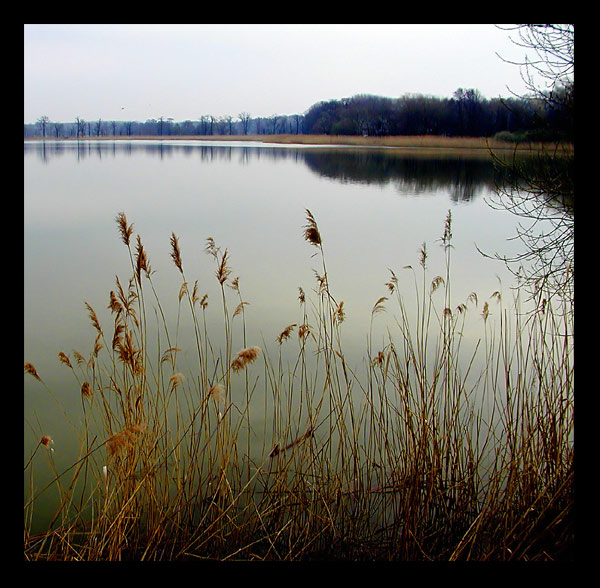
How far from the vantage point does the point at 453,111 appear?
4.62m

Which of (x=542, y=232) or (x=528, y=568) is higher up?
(x=542, y=232)

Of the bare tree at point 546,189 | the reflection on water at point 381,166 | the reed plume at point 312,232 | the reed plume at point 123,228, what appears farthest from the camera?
the reflection on water at point 381,166

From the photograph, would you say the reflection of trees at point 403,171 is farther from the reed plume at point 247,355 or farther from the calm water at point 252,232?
the reed plume at point 247,355

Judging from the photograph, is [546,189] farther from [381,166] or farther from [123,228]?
[381,166]

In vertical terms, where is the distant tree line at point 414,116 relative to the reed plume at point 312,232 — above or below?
above

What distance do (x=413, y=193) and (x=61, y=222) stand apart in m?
3.72

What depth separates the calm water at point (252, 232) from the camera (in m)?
3.97

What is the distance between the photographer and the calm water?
156 inches

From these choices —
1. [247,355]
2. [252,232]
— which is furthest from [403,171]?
[247,355]

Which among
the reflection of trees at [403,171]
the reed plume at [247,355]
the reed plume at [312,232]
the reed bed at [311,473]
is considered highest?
the reflection of trees at [403,171]

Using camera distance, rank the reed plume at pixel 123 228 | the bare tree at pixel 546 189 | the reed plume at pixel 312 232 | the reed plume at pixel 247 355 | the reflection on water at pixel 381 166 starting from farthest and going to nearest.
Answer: the reflection on water at pixel 381 166 → the bare tree at pixel 546 189 → the reed plume at pixel 312 232 → the reed plume at pixel 123 228 → the reed plume at pixel 247 355

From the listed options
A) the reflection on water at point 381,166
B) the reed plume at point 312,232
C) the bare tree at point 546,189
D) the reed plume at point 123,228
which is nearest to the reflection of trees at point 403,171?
the reflection on water at point 381,166
